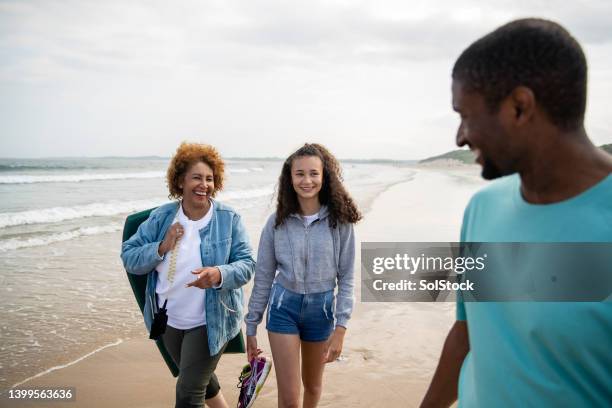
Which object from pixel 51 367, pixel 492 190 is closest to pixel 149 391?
pixel 51 367

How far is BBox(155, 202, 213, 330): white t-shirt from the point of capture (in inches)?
140

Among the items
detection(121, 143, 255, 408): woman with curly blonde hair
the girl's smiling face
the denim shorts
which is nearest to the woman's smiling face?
detection(121, 143, 255, 408): woman with curly blonde hair

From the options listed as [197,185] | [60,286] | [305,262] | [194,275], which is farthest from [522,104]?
[60,286]

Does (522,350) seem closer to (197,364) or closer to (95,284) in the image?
(197,364)

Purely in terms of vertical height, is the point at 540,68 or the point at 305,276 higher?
the point at 540,68

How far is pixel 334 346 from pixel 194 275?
1.18 m

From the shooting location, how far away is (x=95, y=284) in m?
7.78

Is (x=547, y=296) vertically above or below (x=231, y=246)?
above

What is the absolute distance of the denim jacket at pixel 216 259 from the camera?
11.6 feet

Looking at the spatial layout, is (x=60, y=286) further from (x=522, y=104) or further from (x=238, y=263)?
(x=522, y=104)

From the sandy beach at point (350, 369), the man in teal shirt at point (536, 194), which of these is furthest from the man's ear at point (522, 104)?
the sandy beach at point (350, 369)

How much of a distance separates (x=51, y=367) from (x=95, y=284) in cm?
286

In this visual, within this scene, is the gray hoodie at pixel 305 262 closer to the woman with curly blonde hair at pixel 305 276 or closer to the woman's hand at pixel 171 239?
the woman with curly blonde hair at pixel 305 276

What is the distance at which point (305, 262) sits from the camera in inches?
141
